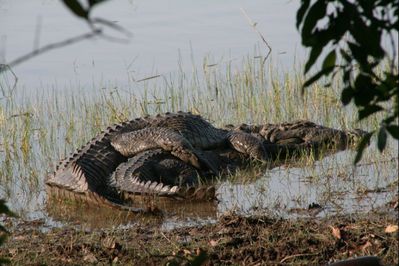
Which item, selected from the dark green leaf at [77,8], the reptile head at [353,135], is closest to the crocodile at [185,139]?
the reptile head at [353,135]

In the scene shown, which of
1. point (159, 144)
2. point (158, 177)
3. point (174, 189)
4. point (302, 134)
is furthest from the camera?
point (302, 134)

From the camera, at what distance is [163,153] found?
895 centimetres

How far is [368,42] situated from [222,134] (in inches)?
301

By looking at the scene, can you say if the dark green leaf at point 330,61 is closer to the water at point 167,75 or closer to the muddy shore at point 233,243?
the muddy shore at point 233,243

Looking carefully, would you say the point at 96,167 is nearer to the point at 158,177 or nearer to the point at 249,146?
the point at 158,177

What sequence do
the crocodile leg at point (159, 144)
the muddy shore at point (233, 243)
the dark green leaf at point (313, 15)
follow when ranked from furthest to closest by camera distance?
the crocodile leg at point (159, 144) < the muddy shore at point (233, 243) < the dark green leaf at point (313, 15)

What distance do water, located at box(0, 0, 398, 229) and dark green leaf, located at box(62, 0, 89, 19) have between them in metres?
3.61

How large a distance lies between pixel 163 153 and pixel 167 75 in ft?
12.8

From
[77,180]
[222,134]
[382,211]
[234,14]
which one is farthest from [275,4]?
[382,211]

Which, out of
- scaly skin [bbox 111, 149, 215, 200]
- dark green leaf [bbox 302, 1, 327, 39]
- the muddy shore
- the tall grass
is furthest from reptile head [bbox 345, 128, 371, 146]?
dark green leaf [bbox 302, 1, 327, 39]

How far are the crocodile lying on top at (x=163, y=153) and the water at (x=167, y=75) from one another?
1.06 feet

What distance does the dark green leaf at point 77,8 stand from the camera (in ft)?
5.72

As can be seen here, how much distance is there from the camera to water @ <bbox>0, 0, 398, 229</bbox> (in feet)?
25.0

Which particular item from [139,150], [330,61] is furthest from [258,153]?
[330,61]
